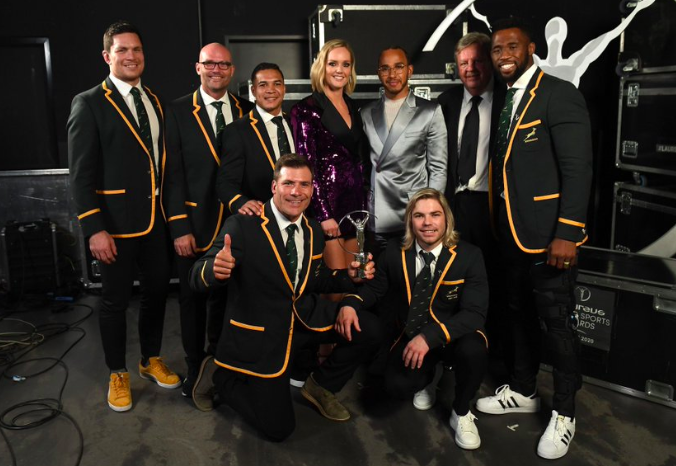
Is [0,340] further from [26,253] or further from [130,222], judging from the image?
[130,222]

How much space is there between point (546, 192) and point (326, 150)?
0.96 metres

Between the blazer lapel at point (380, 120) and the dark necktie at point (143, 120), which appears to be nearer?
the dark necktie at point (143, 120)

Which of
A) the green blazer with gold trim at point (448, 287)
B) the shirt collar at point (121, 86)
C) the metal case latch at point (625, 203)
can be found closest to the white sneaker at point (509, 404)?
the green blazer with gold trim at point (448, 287)

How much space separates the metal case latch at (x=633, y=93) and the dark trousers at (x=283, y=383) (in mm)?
2431

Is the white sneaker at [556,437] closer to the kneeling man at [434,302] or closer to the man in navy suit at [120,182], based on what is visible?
the kneeling man at [434,302]

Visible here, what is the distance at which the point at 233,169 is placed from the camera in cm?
271

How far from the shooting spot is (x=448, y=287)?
2621 mm

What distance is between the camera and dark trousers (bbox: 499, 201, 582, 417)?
96.3 inches

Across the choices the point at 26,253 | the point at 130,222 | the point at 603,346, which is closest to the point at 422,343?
the point at 603,346

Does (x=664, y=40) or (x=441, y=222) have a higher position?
(x=664, y=40)

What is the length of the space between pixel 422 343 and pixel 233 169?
108cm

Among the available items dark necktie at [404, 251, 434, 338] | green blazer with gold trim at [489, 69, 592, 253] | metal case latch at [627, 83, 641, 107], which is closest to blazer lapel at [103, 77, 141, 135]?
dark necktie at [404, 251, 434, 338]

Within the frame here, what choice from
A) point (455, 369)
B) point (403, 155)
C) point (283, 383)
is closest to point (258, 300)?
point (283, 383)

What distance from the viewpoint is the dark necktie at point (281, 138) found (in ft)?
9.19
